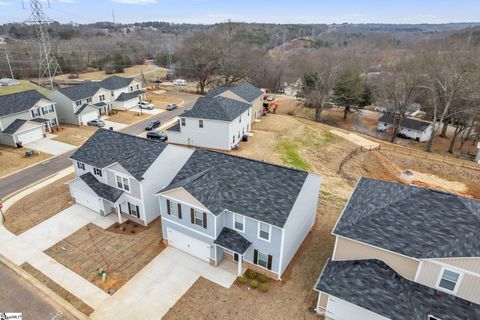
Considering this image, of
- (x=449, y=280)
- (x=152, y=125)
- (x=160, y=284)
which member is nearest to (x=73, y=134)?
(x=152, y=125)

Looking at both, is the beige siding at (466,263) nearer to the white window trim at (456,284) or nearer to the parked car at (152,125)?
the white window trim at (456,284)

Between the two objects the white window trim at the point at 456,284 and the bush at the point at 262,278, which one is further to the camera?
the bush at the point at 262,278

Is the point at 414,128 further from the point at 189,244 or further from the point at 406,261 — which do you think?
the point at 189,244

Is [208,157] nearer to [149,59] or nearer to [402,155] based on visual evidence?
[402,155]

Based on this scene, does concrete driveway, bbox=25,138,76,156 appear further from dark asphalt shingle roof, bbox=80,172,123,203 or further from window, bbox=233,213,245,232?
window, bbox=233,213,245,232

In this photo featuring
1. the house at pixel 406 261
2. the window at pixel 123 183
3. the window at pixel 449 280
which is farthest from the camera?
the window at pixel 123 183

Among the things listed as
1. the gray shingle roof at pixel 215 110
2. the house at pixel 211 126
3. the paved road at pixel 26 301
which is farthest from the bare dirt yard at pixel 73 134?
the paved road at pixel 26 301

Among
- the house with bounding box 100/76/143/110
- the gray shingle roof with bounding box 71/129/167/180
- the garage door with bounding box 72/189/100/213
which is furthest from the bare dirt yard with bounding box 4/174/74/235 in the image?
the house with bounding box 100/76/143/110
